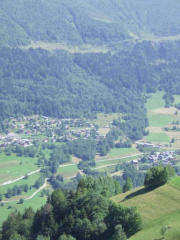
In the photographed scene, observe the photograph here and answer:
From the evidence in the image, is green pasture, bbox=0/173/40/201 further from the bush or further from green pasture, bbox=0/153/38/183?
the bush

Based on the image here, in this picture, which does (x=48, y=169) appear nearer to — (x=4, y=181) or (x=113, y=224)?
(x=4, y=181)

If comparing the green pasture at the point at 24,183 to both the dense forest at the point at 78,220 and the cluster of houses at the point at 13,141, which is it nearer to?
the cluster of houses at the point at 13,141

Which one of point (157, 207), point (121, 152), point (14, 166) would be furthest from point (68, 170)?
point (157, 207)

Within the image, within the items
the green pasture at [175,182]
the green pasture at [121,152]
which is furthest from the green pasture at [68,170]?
the green pasture at [175,182]

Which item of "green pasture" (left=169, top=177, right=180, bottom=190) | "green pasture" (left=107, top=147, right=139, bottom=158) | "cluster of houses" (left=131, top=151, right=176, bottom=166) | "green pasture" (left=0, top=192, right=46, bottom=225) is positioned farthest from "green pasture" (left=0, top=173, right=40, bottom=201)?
"green pasture" (left=169, top=177, right=180, bottom=190)

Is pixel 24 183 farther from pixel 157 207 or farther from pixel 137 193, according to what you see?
pixel 157 207
